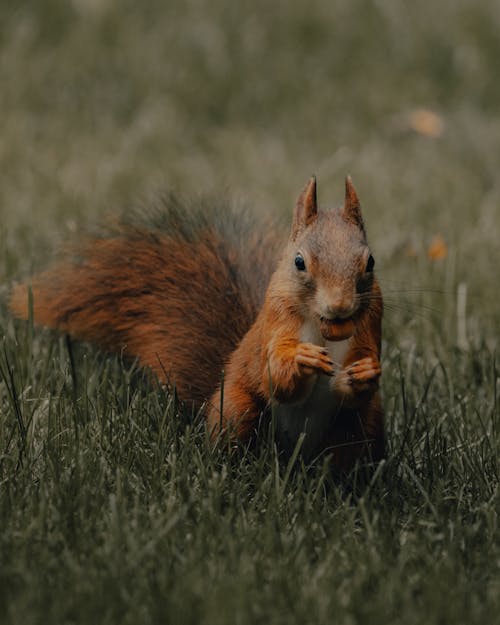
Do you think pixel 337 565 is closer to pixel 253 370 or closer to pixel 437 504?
pixel 437 504

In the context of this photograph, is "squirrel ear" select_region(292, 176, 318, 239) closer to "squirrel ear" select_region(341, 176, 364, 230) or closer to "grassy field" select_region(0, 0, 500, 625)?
"squirrel ear" select_region(341, 176, 364, 230)

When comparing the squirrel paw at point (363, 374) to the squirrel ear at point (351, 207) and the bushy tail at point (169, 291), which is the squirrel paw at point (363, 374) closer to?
the squirrel ear at point (351, 207)

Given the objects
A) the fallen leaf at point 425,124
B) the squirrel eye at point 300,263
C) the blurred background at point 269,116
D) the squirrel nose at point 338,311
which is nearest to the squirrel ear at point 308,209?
the squirrel eye at point 300,263

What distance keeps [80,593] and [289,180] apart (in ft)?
10.8

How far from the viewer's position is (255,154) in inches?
202

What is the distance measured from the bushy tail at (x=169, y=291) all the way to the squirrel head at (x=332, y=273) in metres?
0.43

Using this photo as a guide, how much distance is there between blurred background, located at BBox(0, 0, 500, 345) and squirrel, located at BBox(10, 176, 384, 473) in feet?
2.55

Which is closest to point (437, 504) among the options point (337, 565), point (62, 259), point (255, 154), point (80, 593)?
point (337, 565)

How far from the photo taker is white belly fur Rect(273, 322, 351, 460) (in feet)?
6.59

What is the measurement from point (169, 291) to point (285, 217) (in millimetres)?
752

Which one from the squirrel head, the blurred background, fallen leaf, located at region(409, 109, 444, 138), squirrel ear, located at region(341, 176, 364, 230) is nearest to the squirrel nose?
the squirrel head

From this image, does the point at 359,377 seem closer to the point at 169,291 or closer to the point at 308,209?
the point at 308,209

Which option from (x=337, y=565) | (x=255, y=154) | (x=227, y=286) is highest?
(x=255, y=154)

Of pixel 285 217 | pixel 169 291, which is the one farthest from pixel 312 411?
pixel 285 217
